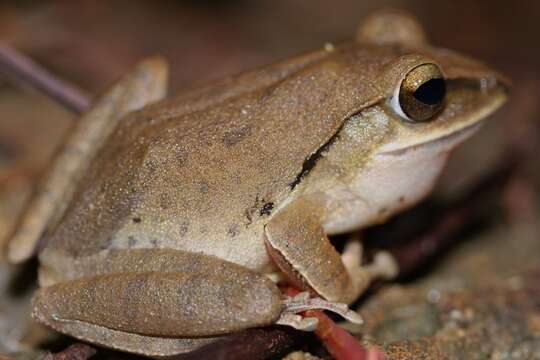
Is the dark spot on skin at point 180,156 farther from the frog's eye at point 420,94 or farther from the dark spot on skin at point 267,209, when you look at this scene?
the frog's eye at point 420,94

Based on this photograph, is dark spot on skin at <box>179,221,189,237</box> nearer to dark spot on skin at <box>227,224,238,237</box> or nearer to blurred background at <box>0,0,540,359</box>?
dark spot on skin at <box>227,224,238,237</box>

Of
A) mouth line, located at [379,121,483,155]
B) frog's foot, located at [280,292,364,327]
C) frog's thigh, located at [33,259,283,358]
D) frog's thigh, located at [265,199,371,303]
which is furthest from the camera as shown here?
mouth line, located at [379,121,483,155]

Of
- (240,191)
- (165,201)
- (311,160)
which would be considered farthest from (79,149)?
(311,160)

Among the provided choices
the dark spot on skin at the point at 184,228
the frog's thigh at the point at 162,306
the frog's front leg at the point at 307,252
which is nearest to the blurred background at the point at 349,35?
the frog's front leg at the point at 307,252

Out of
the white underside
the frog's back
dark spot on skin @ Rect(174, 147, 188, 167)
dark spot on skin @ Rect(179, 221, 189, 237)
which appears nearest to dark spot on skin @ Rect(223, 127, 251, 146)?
the frog's back

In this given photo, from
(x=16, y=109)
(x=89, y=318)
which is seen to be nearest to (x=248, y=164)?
(x=89, y=318)

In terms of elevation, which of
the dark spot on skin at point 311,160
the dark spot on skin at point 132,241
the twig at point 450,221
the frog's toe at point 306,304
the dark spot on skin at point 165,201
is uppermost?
the dark spot on skin at point 311,160
